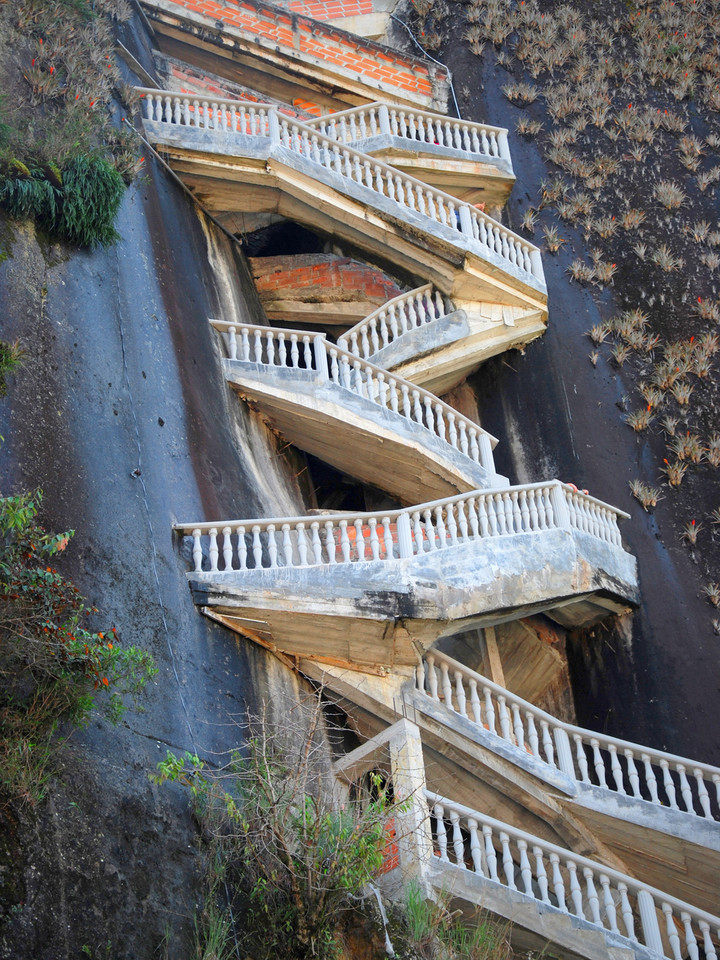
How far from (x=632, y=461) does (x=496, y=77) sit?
8.04 m

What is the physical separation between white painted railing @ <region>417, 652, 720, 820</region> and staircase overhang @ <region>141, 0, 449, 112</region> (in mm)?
10262

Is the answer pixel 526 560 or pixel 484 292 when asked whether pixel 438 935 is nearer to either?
pixel 526 560

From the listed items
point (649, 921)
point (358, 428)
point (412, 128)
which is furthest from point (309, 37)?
point (649, 921)

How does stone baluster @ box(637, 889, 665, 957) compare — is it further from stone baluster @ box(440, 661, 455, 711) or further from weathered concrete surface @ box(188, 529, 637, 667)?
weathered concrete surface @ box(188, 529, 637, 667)

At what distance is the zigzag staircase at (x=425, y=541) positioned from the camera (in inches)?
464

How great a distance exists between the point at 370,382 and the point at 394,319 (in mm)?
1631

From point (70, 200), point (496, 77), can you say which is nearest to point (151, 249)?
point (70, 200)

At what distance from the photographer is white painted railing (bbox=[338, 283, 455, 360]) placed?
15477 millimetres

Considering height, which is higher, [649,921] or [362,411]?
[362,411]

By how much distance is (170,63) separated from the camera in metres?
18.2

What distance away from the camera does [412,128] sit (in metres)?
17.2

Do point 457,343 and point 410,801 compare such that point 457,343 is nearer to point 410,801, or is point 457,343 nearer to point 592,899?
point 410,801

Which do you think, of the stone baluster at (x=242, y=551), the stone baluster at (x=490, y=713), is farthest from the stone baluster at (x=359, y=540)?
the stone baluster at (x=490, y=713)

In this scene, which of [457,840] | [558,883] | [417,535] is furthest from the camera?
[417,535]
